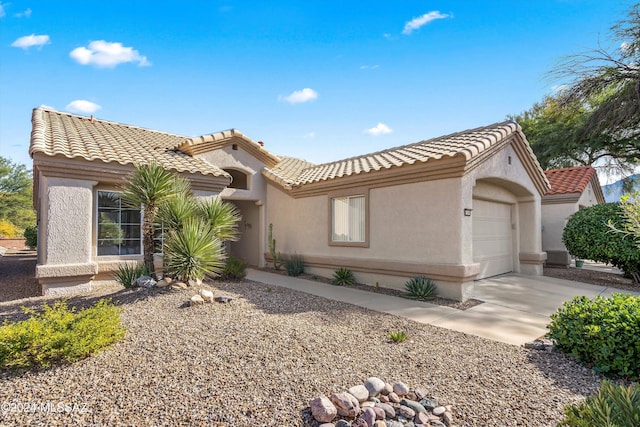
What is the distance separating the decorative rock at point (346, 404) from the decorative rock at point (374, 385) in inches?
12.2

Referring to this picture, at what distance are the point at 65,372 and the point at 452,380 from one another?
15.3 feet

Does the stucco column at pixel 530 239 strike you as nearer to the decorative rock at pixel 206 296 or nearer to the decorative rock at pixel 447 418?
the decorative rock at pixel 447 418

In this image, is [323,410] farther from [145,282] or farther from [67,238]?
[67,238]

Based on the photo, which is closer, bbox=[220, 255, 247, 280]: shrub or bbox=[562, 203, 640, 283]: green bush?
bbox=[220, 255, 247, 280]: shrub

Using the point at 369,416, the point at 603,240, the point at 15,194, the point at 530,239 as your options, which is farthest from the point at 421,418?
the point at 15,194

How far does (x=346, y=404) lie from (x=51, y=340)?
11.6 ft

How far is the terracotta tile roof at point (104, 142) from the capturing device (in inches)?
351

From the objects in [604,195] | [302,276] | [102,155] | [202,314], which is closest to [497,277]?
[302,276]

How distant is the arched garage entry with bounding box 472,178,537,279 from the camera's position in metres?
10.8

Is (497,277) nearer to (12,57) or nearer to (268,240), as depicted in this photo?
(268,240)

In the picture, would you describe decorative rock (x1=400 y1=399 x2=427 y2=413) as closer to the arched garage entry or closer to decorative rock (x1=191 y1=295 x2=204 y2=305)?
decorative rock (x1=191 y1=295 x2=204 y2=305)

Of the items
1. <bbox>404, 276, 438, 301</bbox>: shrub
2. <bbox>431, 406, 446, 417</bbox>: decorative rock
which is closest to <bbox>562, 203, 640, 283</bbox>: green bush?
<bbox>404, 276, 438, 301</bbox>: shrub

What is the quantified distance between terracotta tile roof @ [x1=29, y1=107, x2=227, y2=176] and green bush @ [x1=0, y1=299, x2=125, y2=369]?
229 inches

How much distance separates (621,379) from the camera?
13.9 feet
